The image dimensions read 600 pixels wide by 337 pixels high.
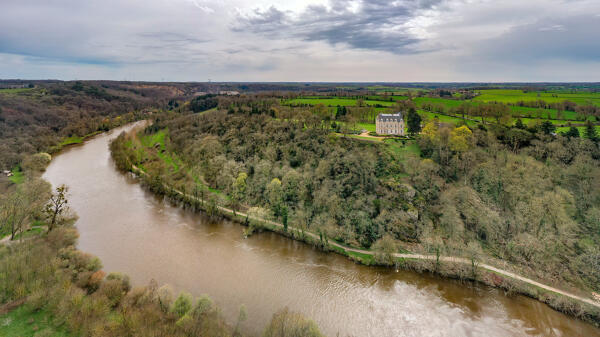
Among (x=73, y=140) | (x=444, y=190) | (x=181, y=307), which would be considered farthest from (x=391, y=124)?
(x=73, y=140)

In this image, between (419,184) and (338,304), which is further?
(419,184)

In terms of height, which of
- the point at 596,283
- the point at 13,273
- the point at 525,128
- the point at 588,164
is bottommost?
the point at 596,283

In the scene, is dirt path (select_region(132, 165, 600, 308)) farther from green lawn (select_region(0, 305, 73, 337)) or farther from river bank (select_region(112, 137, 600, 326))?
green lawn (select_region(0, 305, 73, 337))

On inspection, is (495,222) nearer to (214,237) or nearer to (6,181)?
(214,237)

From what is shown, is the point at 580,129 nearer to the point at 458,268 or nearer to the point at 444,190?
the point at 444,190

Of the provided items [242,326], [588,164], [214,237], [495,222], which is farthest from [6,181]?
[588,164]

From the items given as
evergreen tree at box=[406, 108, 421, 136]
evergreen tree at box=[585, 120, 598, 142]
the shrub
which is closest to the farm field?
evergreen tree at box=[585, 120, 598, 142]
